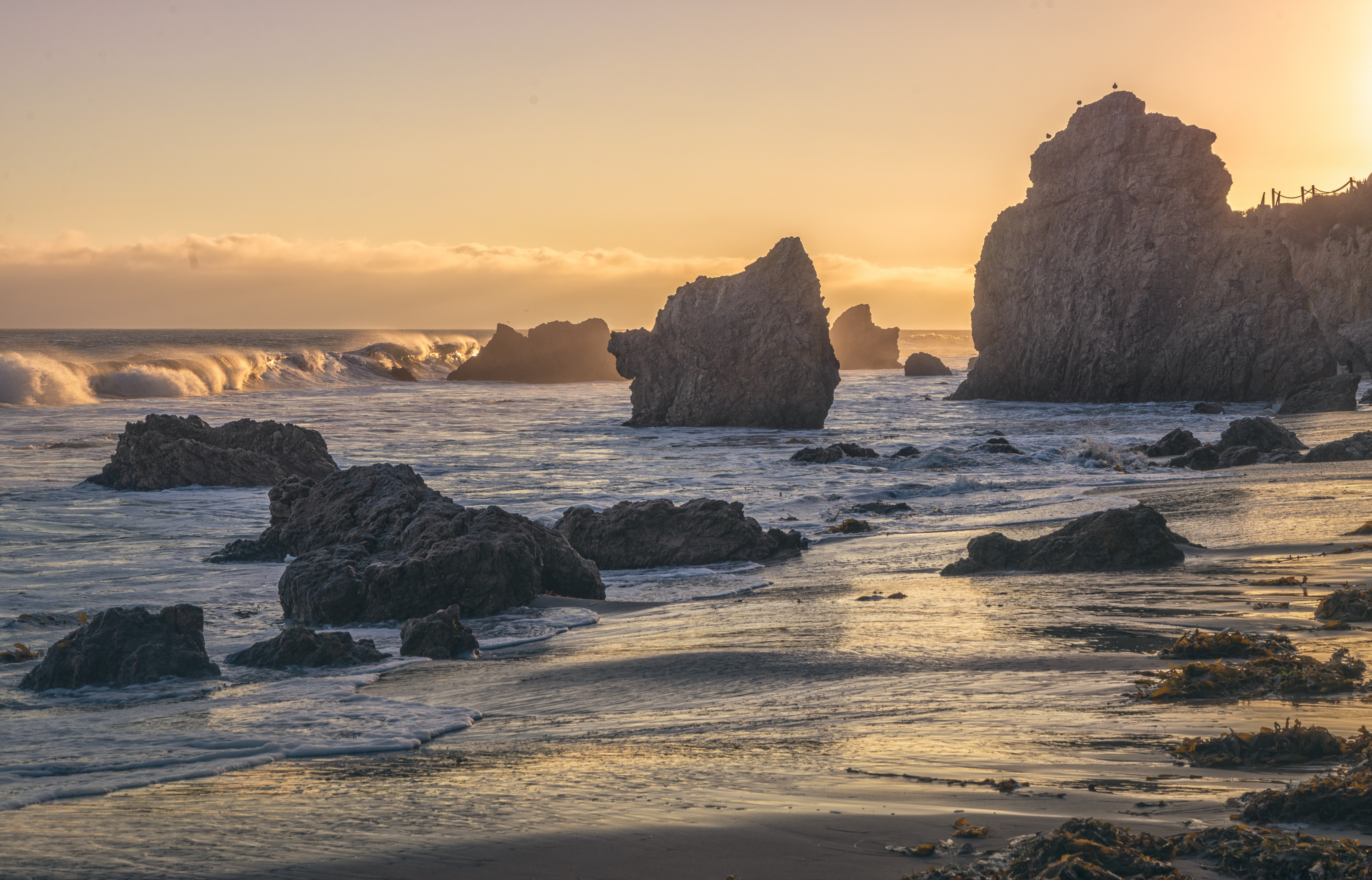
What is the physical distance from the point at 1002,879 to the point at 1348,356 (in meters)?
47.0

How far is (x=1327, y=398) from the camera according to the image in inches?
1115

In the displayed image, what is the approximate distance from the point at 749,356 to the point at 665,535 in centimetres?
2369

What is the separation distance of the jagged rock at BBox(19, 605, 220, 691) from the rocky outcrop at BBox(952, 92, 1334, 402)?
127 ft

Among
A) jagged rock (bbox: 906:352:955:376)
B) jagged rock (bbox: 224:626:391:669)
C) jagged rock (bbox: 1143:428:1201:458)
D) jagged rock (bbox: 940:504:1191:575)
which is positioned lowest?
jagged rock (bbox: 224:626:391:669)

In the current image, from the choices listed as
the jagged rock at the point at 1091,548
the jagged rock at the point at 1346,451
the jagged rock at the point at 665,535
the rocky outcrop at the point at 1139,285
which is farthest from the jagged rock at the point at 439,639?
the rocky outcrop at the point at 1139,285

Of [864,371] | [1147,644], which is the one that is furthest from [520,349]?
[1147,644]

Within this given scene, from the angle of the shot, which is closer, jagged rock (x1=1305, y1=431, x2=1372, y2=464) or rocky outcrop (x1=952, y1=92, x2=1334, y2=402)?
jagged rock (x1=1305, y1=431, x2=1372, y2=464)

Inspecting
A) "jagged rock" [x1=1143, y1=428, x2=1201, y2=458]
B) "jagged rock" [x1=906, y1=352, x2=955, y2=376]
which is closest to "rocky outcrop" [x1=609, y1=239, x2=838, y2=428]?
"jagged rock" [x1=1143, y1=428, x2=1201, y2=458]

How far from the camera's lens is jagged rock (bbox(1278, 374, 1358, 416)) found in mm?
27984

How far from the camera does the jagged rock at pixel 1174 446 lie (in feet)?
66.3

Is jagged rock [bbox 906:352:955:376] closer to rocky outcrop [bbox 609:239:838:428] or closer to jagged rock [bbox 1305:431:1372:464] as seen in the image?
rocky outcrop [bbox 609:239:838:428]

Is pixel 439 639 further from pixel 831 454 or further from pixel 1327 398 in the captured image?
pixel 1327 398

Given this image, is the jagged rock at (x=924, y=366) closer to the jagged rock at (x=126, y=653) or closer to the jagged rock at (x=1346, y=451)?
the jagged rock at (x=1346, y=451)

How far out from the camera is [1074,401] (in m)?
41.9
